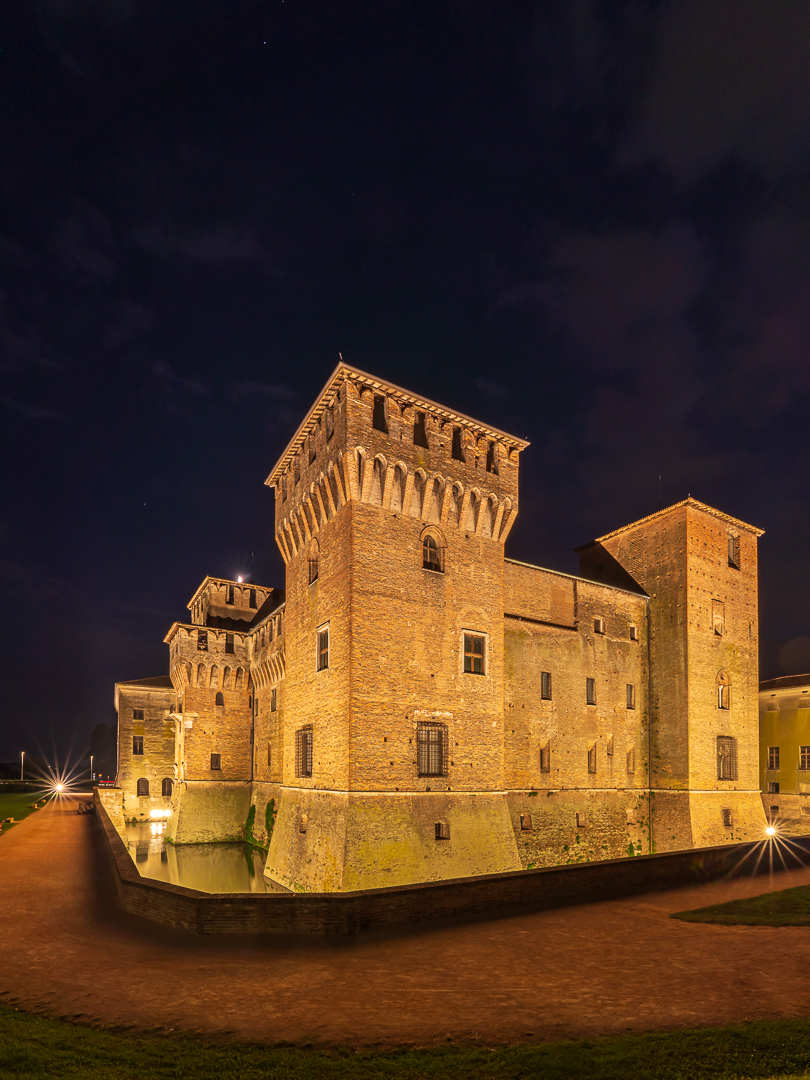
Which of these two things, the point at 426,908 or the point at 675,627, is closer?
the point at 426,908

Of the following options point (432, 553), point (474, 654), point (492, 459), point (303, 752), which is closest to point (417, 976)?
point (474, 654)

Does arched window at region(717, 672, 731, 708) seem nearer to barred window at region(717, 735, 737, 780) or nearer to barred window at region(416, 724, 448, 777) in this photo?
barred window at region(717, 735, 737, 780)

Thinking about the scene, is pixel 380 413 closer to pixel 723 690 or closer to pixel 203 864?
pixel 723 690

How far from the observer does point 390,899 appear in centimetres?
1123

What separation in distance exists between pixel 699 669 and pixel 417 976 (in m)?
21.4

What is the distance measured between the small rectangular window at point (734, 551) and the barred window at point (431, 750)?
17.3 m

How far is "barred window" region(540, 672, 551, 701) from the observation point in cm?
2420

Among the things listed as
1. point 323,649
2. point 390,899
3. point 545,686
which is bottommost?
point 390,899

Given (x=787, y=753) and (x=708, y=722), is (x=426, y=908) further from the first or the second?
(x=787, y=753)

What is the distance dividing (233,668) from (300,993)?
27.7 meters

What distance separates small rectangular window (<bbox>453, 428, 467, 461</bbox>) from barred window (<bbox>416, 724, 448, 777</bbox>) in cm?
835

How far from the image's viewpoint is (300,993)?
8289 millimetres

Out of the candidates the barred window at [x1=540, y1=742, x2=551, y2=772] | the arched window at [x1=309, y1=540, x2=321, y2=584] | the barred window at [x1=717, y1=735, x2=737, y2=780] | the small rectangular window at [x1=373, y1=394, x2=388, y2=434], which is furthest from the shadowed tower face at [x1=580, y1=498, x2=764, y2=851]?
the arched window at [x1=309, y1=540, x2=321, y2=584]

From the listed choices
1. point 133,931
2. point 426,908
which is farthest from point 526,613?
point 133,931
